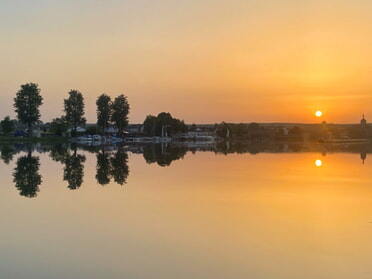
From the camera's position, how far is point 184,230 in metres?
11.8

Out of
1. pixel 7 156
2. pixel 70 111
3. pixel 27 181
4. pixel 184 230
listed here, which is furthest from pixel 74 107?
pixel 184 230

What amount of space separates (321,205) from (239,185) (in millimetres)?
5869

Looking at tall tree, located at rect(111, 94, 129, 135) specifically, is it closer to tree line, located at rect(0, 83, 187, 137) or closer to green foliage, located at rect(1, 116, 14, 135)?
tree line, located at rect(0, 83, 187, 137)

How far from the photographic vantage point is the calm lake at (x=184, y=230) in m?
8.77

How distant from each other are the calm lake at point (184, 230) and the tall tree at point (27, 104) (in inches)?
2733

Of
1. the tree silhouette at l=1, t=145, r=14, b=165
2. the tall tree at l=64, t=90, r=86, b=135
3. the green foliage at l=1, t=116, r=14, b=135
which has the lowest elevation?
the tree silhouette at l=1, t=145, r=14, b=165

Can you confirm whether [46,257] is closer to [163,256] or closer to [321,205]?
[163,256]

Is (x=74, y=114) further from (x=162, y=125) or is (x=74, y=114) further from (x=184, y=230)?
(x=184, y=230)

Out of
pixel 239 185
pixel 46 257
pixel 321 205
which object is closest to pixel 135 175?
pixel 239 185

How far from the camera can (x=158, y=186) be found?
20.7m

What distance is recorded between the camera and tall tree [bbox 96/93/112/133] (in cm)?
10575

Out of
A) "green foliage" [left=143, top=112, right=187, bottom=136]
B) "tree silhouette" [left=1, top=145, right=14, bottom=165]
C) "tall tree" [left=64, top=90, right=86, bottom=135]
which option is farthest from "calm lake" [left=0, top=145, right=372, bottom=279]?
"green foliage" [left=143, top=112, right=187, bottom=136]

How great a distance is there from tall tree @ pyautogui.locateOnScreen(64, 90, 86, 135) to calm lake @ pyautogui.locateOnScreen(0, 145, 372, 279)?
265 feet

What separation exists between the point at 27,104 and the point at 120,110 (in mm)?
26273
